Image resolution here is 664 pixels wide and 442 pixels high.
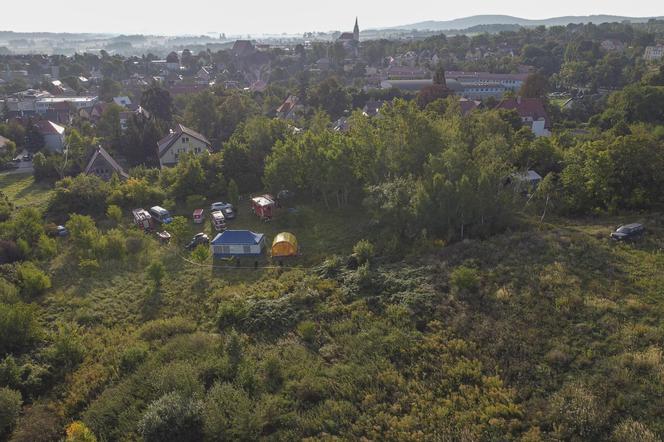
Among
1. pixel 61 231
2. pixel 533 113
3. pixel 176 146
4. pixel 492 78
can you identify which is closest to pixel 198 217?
pixel 61 231

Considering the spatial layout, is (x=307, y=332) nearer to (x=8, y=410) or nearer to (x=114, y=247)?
(x=8, y=410)

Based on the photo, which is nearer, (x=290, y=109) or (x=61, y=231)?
(x=61, y=231)

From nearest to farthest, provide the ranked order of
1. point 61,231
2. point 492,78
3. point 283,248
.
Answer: point 283,248, point 61,231, point 492,78

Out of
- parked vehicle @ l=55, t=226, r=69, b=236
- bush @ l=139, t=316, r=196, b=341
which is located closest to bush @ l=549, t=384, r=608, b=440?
bush @ l=139, t=316, r=196, b=341

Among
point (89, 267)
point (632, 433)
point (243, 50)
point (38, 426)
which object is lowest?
point (38, 426)

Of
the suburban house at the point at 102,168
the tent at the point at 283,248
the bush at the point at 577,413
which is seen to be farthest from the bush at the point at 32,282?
the bush at the point at 577,413

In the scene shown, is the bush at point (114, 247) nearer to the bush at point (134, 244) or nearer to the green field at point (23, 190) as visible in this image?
the bush at point (134, 244)

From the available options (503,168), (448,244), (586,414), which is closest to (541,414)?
(586,414)
